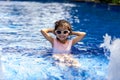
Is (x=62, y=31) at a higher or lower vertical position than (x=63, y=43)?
higher

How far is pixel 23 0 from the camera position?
41.3 metres

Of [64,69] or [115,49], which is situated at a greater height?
[115,49]

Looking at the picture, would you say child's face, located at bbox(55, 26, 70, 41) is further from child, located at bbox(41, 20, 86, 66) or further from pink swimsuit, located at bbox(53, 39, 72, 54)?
pink swimsuit, located at bbox(53, 39, 72, 54)

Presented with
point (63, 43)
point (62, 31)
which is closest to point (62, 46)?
point (63, 43)

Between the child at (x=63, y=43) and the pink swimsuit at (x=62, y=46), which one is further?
the pink swimsuit at (x=62, y=46)

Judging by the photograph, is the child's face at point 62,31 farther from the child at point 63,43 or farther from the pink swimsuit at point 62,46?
the pink swimsuit at point 62,46

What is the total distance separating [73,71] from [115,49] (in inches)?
71.4

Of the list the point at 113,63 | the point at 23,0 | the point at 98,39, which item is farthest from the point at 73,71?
the point at 23,0

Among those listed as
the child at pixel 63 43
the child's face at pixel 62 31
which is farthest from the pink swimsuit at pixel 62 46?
the child's face at pixel 62 31

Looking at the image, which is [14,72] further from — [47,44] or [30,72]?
[47,44]

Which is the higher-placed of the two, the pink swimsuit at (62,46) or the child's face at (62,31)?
the child's face at (62,31)

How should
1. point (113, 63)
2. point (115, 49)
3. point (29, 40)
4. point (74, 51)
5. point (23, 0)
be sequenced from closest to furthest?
1. point (113, 63)
2. point (115, 49)
3. point (74, 51)
4. point (29, 40)
5. point (23, 0)

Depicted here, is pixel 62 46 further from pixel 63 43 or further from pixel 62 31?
pixel 62 31

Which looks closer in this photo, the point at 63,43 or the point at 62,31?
the point at 62,31
